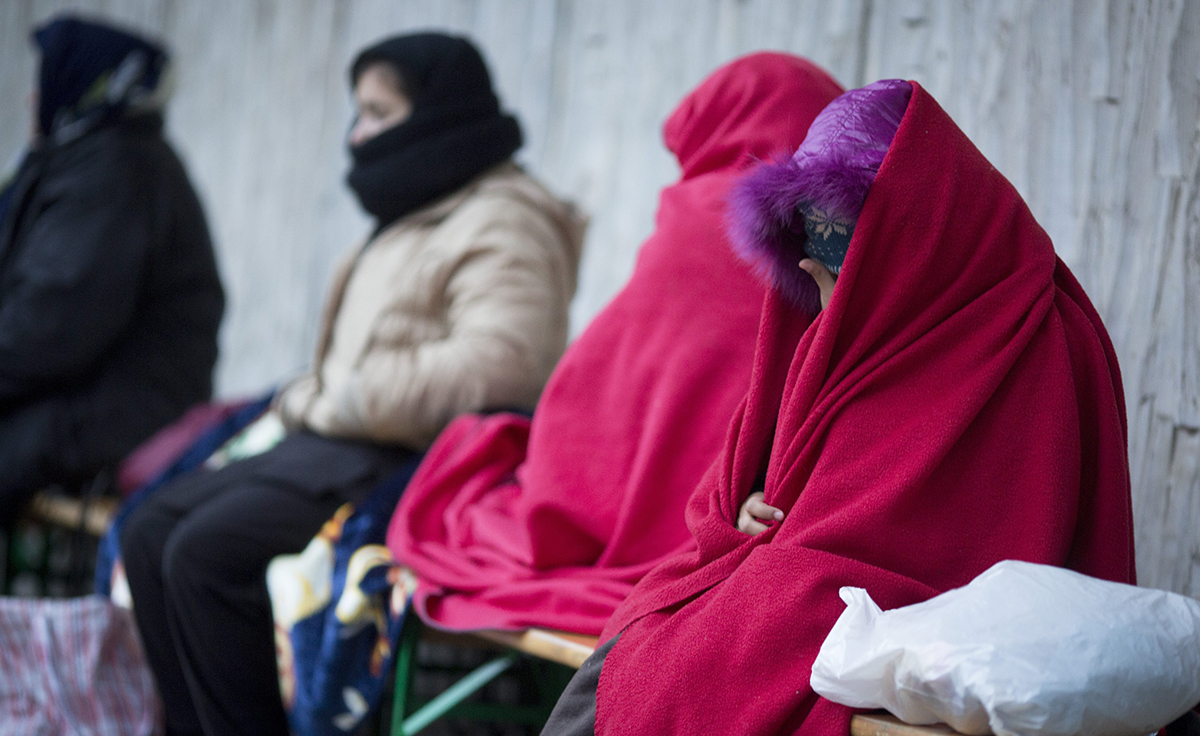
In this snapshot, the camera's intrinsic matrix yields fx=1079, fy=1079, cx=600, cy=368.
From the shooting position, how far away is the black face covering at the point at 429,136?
2555 millimetres

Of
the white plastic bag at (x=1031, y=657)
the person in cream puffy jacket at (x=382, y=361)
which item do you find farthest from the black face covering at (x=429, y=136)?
the white plastic bag at (x=1031, y=657)


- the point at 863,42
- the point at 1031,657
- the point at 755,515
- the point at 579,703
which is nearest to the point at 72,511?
the point at 579,703

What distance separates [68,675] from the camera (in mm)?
2486

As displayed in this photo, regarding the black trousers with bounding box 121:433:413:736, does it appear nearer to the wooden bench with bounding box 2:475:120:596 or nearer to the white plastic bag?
the wooden bench with bounding box 2:475:120:596

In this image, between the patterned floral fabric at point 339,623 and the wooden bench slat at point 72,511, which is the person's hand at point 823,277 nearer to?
the patterned floral fabric at point 339,623

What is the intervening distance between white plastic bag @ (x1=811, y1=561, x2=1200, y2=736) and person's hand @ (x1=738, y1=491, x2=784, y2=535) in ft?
0.90

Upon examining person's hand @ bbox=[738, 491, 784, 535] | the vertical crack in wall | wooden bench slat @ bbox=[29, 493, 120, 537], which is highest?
the vertical crack in wall

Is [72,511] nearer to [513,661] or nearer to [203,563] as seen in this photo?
[203,563]

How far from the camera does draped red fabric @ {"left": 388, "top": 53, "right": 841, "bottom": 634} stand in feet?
5.80

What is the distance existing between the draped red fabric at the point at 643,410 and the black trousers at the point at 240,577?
0.38 metres

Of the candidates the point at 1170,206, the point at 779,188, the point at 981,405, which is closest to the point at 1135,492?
the point at 1170,206

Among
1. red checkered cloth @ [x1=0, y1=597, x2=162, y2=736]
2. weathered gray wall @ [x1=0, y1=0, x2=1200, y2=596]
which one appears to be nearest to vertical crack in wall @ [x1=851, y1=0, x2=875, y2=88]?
weathered gray wall @ [x1=0, y1=0, x2=1200, y2=596]

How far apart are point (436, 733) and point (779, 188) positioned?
197 cm

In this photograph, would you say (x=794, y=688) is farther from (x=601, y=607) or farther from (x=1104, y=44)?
Result: (x=1104, y=44)
